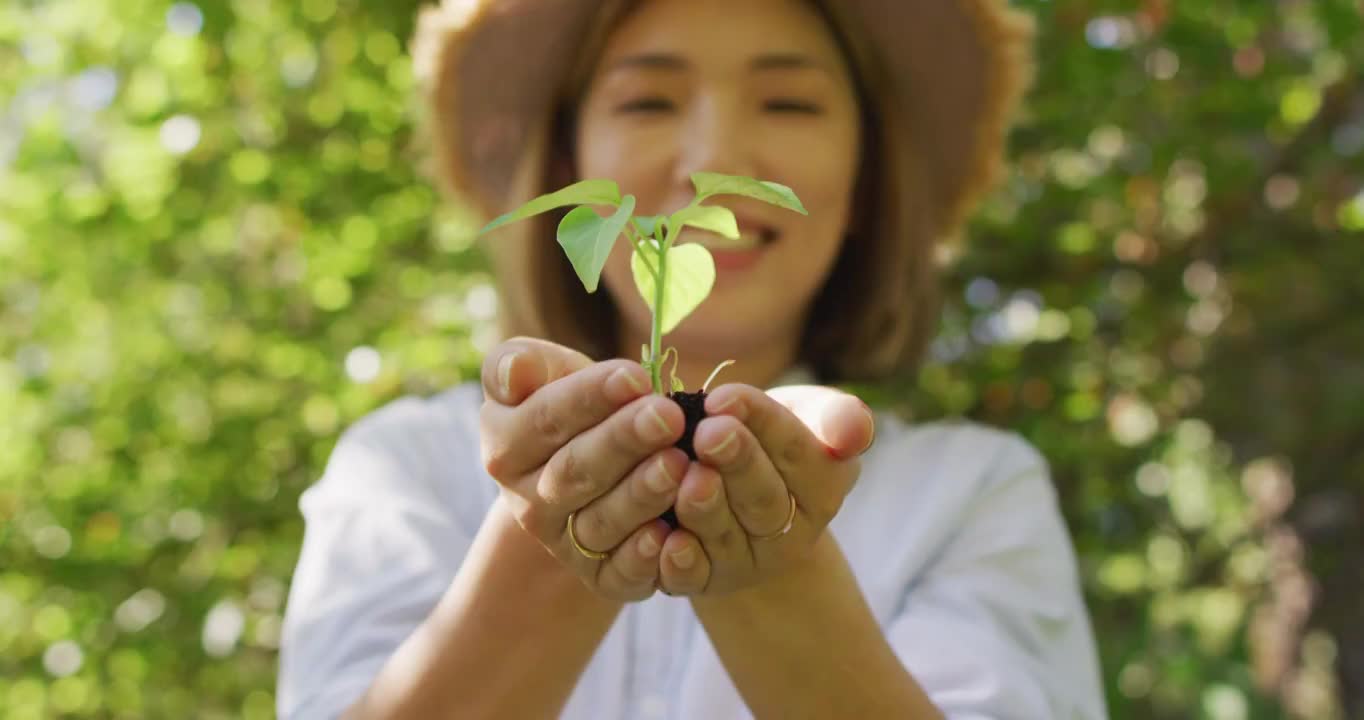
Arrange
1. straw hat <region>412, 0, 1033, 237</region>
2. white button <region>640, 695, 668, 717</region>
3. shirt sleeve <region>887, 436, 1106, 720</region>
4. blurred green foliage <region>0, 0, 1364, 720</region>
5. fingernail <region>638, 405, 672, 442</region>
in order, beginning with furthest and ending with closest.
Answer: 1. blurred green foliage <region>0, 0, 1364, 720</region>
2. straw hat <region>412, 0, 1033, 237</region>
3. white button <region>640, 695, 668, 717</region>
4. shirt sleeve <region>887, 436, 1106, 720</region>
5. fingernail <region>638, 405, 672, 442</region>

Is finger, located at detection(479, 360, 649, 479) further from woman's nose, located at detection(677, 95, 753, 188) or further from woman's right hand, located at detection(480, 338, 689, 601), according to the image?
woman's nose, located at detection(677, 95, 753, 188)

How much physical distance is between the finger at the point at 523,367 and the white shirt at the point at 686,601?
0.41 m

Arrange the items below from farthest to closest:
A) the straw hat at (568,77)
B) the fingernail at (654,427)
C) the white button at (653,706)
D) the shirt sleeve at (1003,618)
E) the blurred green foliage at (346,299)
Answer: the blurred green foliage at (346,299) → the straw hat at (568,77) → the white button at (653,706) → the shirt sleeve at (1003,618) → the fingernail at (654,427)

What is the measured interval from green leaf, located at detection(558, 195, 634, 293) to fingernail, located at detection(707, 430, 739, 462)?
3.8 inches

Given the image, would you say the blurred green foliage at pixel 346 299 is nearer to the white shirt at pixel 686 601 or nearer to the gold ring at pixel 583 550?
the white shirt at pixel 686 601

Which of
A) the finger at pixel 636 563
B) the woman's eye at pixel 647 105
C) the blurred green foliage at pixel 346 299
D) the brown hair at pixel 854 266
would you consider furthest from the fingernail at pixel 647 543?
the blurred green foliage at pixel 346 299

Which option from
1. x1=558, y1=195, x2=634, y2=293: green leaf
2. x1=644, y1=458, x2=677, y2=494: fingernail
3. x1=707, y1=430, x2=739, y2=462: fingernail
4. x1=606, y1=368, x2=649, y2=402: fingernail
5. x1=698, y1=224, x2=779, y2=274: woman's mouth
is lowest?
x1=644, y1=458, x2=677, y2=494: fingernail

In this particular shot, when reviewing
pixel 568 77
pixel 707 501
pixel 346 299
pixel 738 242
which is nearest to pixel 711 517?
pixel 707 501

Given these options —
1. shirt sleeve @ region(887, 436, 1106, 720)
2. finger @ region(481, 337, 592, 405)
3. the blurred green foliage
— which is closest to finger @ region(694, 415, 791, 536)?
finger @ region(481, 337, 592, 405)

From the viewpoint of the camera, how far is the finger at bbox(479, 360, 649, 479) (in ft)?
1.80

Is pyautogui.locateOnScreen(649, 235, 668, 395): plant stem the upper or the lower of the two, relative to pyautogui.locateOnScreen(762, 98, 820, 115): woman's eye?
lower

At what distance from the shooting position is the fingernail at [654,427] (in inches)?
20.8

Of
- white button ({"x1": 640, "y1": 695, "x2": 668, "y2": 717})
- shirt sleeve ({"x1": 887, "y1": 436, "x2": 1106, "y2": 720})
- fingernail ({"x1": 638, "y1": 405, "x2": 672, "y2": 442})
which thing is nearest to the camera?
fingernail ({"x1": 638, "y1": 405, "x2": 672, "y2": 442})

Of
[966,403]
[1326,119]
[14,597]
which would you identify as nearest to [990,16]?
[966,403]
